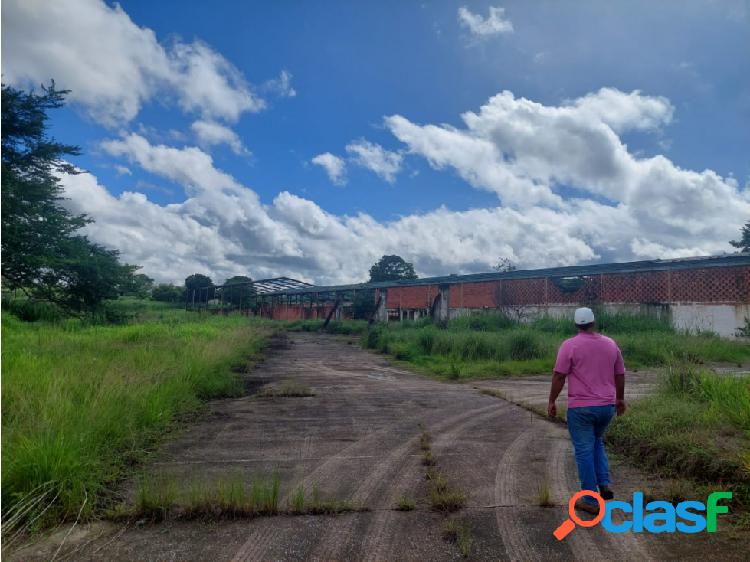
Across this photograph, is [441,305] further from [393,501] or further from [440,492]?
[393,501]

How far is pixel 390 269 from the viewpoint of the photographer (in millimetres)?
63812

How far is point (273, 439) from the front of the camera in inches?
216

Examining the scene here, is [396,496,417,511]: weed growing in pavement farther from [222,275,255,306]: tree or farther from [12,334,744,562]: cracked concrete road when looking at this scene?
Answer: [222,275,255,306]: tree

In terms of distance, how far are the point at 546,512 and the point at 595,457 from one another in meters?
0.67

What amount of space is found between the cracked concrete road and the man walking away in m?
0.34

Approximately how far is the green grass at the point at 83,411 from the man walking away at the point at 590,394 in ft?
12.5

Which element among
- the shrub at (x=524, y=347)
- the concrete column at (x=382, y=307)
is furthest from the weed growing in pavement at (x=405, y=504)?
the concrete column at (x=382, y=307)

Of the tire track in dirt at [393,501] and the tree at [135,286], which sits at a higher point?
the tree at [135,286]

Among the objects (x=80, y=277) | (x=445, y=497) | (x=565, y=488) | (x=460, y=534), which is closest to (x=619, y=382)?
(x=565, y=488)

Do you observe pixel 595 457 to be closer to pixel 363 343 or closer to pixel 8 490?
pixel 8 490

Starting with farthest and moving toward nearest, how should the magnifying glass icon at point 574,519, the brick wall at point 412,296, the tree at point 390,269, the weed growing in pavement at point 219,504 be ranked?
the tree at point 390,269, the brick wall at point 412,296, the weed growing in pavement at point 219,504, the magnifying glass icon at point 574,519

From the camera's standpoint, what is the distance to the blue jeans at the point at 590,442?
11.8 ft

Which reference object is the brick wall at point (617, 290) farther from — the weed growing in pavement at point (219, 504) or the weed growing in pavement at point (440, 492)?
the weed growing in pavement at point (219, 504)

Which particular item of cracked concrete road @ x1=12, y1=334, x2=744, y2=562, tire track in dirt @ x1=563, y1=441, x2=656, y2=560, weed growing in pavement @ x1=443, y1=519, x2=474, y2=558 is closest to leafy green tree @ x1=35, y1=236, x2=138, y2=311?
cracked concrete road @ x1=12, y1=334, x2=744, y2=562
